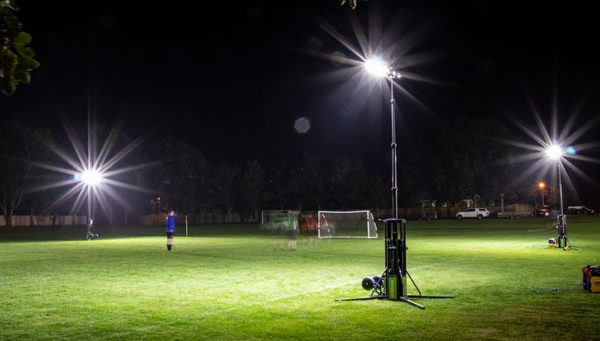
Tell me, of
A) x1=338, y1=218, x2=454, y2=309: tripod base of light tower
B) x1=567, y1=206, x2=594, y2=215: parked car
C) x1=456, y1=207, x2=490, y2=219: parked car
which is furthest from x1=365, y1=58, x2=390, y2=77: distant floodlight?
x1=567, y1=206, x2=594, y2=215: parked car

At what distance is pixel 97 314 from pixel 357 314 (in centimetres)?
469

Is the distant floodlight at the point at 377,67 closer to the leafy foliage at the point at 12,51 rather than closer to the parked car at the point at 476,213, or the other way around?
the leafy foliage at the point at 12,51

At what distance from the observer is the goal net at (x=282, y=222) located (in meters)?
27.4

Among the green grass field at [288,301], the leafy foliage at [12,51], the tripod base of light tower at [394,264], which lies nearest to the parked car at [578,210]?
the green grass field at [288,301]

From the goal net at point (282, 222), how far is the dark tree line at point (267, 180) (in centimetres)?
1379

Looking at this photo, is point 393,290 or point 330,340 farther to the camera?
point 393,290

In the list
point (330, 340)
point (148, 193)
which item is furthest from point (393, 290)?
point (148, 193)

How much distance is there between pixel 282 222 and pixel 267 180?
2395 inches

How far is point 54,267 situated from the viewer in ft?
65.5

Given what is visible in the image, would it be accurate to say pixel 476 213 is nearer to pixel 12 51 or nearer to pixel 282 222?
pixel 282 222

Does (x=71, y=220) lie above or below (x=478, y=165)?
below

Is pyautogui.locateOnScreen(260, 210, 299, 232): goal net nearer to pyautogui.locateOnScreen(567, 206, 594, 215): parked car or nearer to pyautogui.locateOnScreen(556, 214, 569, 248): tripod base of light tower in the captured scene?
pyautogui.locateOnScreen(556, 214, 569, 248): tripod base of light tower

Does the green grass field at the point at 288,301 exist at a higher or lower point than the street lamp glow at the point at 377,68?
lower

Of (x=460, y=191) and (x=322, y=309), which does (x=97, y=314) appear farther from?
(x=460, y=191)
